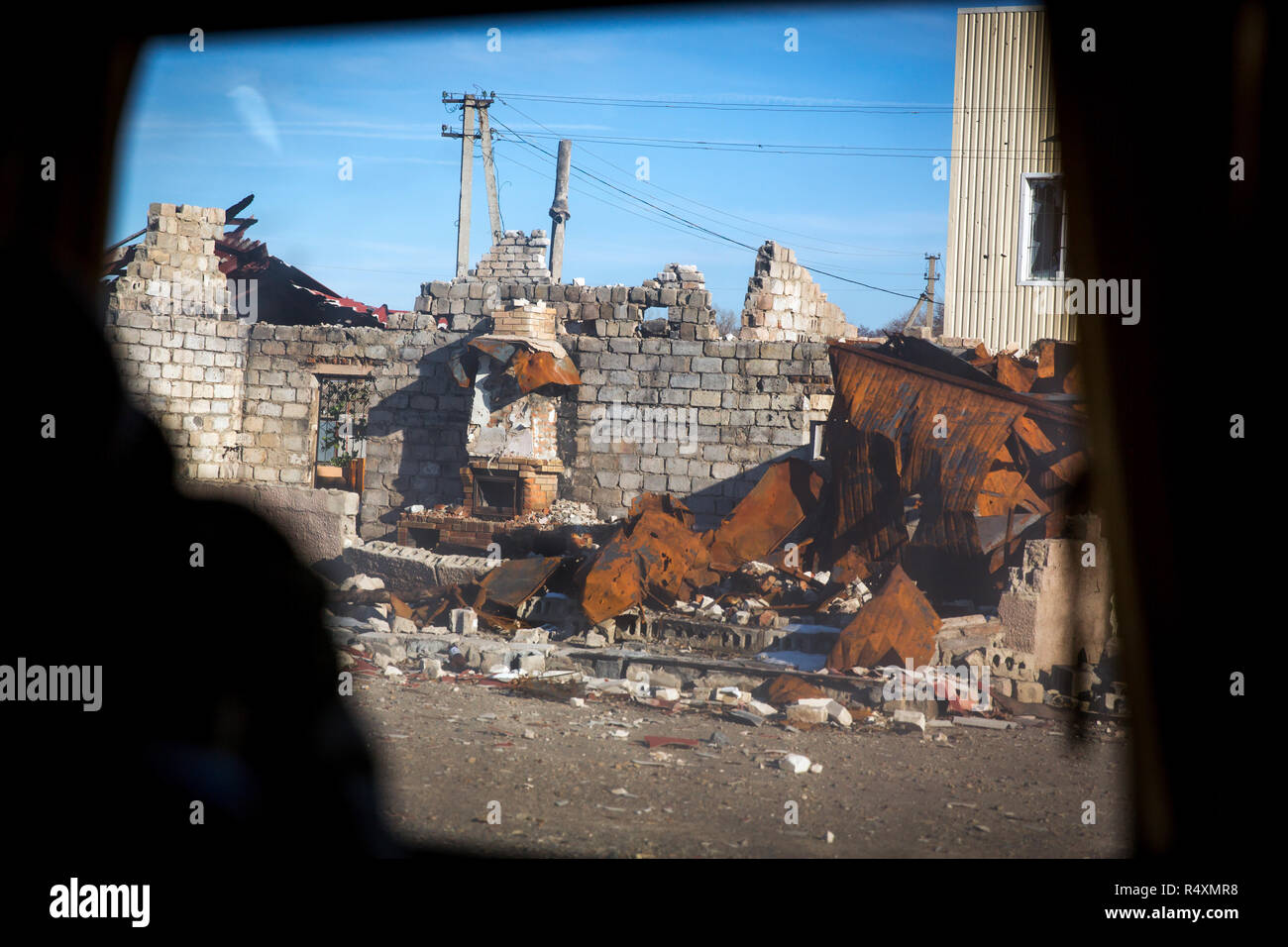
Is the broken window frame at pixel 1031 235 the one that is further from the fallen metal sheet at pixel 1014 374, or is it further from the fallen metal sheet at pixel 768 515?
the fallen metal sheet at pixel 768 515

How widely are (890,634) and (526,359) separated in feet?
19.7

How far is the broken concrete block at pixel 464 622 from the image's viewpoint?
8266 mm

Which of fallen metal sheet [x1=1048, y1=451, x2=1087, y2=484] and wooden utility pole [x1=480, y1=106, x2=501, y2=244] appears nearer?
fallen metal sheet [x1=1048, y1=451, x2=1087, y2=484]

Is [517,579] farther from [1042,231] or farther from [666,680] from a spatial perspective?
[1042,231]

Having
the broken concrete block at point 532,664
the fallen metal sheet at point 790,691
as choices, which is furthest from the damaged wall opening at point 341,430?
the fallen metal sheet at point 790,691

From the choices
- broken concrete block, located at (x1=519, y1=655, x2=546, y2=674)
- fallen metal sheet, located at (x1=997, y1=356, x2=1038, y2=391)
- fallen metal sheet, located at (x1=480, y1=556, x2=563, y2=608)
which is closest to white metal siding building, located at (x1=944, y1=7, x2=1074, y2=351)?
fallen metal sheet, located at (x1=997, y1=356, x2=1038, y2=391)

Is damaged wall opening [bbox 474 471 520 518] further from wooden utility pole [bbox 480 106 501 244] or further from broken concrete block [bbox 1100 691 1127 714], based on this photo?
wooden utility pole [bbox 480 106 501 244]

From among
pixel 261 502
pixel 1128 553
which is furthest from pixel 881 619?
pixel 261 502

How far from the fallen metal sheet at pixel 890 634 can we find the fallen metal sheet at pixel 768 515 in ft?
6.72

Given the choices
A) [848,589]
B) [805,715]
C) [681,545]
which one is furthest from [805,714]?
[681,545]

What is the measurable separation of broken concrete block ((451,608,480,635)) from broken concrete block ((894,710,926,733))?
382 centimetres

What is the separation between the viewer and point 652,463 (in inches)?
449

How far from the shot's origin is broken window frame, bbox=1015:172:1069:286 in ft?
36.6

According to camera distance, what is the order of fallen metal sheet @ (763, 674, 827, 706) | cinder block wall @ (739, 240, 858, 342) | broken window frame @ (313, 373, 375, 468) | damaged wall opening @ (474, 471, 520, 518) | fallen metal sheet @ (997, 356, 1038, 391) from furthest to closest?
1. broken window frame @ (313, 373, 375, 468)
2. cinder block wall @ (739, 240, 858, 342)
3. damaged wall opening @ (474, 471, 520, 518)
4. fallen metal sheet @ (997, 356, 1038, 391)
5. fallen metal sheet @ (763, 674, 827, 706)
